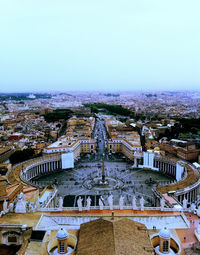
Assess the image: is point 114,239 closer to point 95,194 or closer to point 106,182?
point 95,194

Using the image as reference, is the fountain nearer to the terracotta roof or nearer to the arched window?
the terracotta roof

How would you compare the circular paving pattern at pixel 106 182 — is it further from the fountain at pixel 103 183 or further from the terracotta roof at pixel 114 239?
the terracotta roof at pixel 114 239

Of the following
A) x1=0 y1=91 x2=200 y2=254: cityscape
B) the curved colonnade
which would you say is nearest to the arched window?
x1=0 y1=91 x2=200 y2=254: cityscape

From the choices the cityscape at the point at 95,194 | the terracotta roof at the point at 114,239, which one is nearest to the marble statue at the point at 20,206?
the cityscape at the point at 95,194

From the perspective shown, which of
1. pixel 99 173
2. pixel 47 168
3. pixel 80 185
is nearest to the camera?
pixel 80 185

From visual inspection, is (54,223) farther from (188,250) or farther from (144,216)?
(188,250)

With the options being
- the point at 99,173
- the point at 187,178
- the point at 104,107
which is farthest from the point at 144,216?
the point at 104,107
